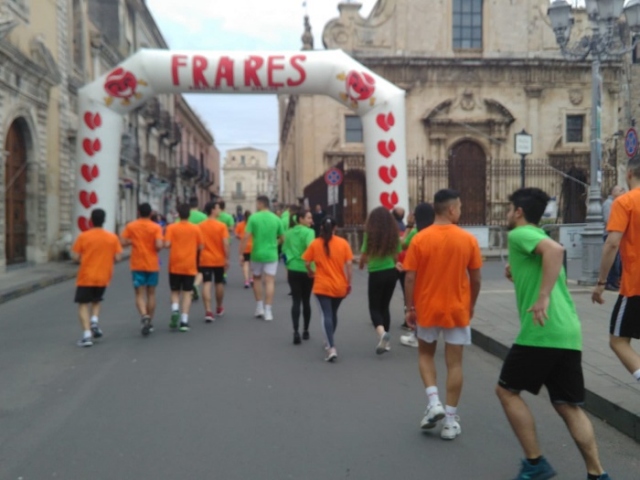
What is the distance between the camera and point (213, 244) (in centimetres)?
1041

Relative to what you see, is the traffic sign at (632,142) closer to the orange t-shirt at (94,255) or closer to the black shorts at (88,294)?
the orange t-shirt at (94,255)

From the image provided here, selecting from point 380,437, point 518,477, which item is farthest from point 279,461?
point 518,477

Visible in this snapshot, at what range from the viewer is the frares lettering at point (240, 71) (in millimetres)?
15320

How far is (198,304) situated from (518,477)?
355 inches

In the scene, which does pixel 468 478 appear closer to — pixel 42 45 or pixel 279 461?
pixel 279 461

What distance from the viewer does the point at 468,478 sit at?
4.10m

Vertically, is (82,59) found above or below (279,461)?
above

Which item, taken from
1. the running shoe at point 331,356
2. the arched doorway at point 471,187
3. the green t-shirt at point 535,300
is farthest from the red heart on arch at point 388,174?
the arched doorway at point 471,187

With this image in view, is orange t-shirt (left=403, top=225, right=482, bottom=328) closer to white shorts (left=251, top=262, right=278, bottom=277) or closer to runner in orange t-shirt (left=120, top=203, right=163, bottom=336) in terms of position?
runner in orange t-shirt (left=120, top=203, right=163, bottom=336)

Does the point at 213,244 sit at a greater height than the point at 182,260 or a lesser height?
greater

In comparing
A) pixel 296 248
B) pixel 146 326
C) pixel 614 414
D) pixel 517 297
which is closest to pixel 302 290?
pixel 296 248

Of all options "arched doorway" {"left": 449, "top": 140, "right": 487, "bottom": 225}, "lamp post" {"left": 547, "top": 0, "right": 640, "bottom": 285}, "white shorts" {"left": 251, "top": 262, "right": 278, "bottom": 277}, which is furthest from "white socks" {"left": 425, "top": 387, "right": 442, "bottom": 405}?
"arched doorway" {"left": 449, "top": 140, "right": 487, "bottom": 225}

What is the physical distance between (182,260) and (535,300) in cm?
628

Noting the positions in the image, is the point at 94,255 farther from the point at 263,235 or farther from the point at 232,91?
the point at 232,91
